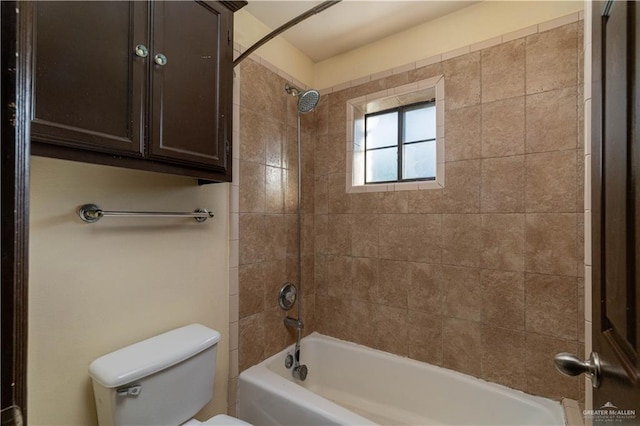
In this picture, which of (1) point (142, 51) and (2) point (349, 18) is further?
(2) point (349, 18)

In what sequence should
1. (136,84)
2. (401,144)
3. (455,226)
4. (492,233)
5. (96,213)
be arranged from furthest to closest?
(401,144), (455,226), (492,233), (96,213), (136,84)

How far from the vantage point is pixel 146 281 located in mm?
1229

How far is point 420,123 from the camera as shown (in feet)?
6.36

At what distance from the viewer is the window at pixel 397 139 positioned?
1739 mm

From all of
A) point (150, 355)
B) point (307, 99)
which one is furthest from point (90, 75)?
point (307, 99)

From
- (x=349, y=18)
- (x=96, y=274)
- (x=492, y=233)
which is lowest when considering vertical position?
(x=96, y=274)

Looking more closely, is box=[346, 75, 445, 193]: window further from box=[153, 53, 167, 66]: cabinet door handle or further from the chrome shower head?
box=[153, 53, 167, 66]: cabinet door handle

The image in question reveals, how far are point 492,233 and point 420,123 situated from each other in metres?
0.85

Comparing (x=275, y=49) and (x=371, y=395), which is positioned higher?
(x=275, y=49)

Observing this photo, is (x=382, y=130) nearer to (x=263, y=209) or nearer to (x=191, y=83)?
(x=263, y=209)

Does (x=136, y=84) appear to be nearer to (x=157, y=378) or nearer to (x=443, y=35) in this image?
(x=157, y=378)

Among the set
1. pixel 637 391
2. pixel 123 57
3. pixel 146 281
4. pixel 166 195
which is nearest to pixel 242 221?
pixel 166 195

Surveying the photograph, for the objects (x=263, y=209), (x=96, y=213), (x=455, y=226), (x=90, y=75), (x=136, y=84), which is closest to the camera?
(x=90, y=75)

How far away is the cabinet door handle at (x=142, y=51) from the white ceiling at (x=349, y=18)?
36.0 inches
